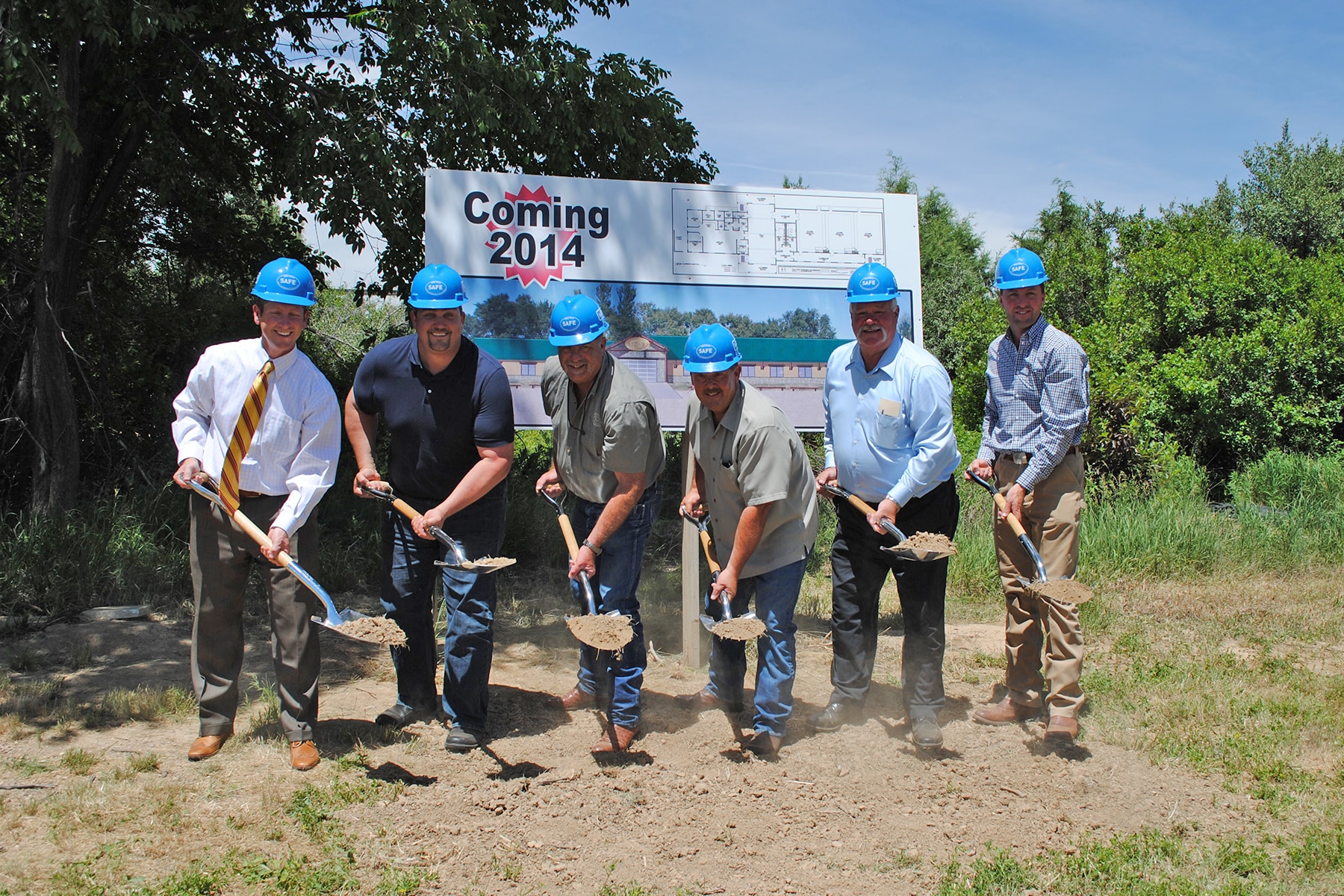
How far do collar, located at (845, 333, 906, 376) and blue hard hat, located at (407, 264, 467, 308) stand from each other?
1.69m

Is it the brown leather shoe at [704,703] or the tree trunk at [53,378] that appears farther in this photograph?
the tree trunk at [53,378]

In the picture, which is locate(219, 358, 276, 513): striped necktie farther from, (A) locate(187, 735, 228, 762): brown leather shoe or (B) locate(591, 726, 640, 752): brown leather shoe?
(B) locate(591, 726, 640, 752): brown leather shoe

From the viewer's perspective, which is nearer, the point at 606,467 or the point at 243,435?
the point at 243,435

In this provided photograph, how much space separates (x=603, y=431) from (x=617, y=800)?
1444 millimetres

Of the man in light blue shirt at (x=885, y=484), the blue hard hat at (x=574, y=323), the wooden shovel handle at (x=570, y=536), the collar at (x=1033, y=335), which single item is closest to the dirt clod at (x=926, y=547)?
the man in light blue shirt at (x=885, y=484)

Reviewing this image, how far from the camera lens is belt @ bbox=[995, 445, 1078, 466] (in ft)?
14.4

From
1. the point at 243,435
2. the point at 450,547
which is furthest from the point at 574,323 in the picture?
the point at 243,435

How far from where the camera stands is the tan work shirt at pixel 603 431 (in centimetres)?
404

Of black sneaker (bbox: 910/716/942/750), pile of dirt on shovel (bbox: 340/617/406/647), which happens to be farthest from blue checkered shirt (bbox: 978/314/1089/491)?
pile of dirt on shovel (bbox: 340/617/406/647)

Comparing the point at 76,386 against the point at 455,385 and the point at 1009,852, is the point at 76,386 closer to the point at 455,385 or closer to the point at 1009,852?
the point at 455,385

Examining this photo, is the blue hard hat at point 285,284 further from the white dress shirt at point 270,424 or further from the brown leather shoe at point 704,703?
the brown leather shoe at point 704,703

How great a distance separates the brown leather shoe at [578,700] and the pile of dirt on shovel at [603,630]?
0.95 m

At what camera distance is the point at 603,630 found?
3924 millimetres

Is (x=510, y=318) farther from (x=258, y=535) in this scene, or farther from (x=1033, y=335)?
(x=1033, y=335)
